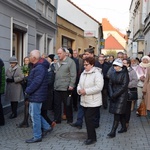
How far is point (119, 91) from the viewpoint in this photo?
22.4 feet

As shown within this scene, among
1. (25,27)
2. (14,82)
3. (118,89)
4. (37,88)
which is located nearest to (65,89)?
(14,82)

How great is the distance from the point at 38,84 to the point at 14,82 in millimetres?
2783

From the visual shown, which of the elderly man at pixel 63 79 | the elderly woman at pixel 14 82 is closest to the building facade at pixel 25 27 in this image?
the elderly woman at pixel 14 82

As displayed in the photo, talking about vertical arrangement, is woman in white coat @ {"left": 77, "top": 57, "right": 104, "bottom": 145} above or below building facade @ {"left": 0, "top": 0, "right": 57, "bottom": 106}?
below

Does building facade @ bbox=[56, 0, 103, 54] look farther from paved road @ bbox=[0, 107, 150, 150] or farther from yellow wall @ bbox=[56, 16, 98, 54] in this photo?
paved road @ bbox=[0, 107, 150, 150]

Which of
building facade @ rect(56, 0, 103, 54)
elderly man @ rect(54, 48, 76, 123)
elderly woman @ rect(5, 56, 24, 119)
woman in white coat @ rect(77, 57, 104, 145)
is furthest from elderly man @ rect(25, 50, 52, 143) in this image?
building facade @ rect(56, 0, 103, 54)

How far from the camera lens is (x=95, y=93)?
6.34 meters

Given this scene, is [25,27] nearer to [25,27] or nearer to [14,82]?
[25,27]

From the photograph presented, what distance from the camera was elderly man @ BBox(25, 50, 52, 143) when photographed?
625 centimetres

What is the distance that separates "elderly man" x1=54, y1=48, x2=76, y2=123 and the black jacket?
4.89ft

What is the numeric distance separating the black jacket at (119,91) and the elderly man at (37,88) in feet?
4.80

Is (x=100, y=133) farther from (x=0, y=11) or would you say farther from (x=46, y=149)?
(x=0, y=11)

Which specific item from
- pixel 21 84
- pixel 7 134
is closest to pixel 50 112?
pixel 21 84

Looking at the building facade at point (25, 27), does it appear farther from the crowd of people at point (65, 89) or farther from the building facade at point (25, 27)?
the crowd of people at point (65, 89)
